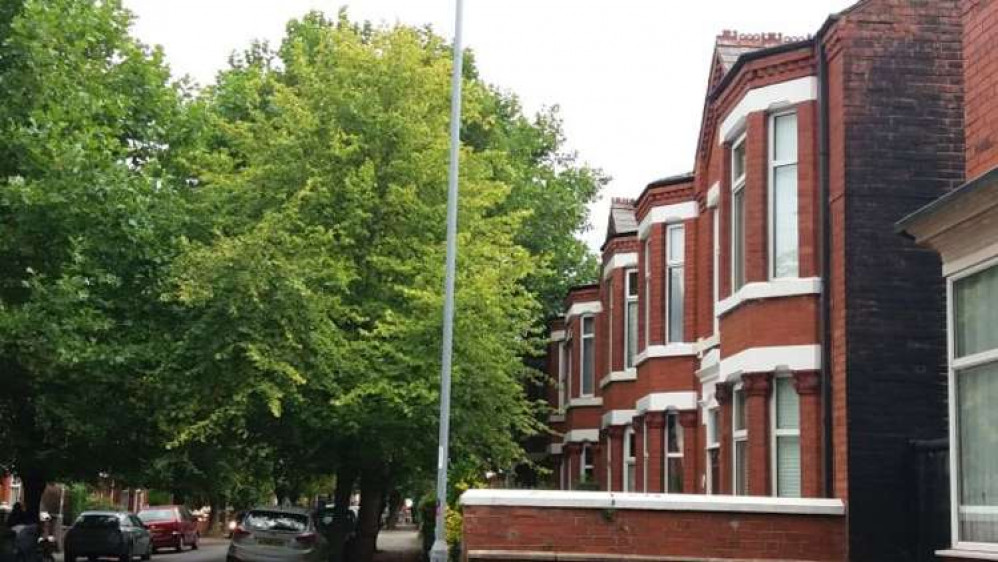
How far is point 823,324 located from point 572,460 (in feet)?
69.4

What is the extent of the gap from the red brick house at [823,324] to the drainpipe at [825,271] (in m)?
0.02

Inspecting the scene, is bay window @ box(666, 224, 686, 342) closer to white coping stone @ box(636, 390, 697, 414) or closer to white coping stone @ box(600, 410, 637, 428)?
white coping stone @ box(636, 390, 697, 414)

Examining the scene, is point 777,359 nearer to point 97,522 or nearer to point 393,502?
point 97,522

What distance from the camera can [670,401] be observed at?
862 inches

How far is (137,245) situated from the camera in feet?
69.9

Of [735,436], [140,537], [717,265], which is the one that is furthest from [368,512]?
[735,436]

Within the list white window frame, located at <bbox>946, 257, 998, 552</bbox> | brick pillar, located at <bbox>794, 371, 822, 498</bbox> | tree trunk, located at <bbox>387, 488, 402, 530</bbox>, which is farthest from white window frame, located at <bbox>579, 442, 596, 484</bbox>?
white window frame, located at <bbox>946, 257, 998, 552</bbox>

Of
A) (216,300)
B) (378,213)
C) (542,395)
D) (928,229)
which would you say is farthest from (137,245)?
(542,395)

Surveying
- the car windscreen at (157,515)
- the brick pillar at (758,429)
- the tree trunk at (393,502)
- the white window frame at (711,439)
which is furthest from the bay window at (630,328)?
the car windscreen at (157,515)

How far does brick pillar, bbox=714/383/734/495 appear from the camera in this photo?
54.9ft

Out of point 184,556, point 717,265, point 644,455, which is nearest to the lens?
point 717,265

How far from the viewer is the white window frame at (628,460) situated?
26.8 m

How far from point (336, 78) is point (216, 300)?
629 cm

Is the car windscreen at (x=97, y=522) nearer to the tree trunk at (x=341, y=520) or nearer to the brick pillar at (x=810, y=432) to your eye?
the tree trunk at (x=341, y=520)
